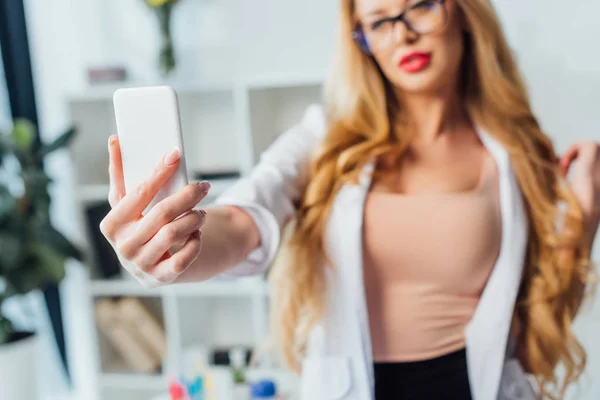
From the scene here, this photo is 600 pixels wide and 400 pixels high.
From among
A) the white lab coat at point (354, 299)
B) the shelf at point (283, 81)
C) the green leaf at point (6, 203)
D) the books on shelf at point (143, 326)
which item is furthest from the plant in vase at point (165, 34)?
the white lab coat at point (354, 299)

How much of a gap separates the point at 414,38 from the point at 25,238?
1514 mm

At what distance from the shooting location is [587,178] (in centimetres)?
98

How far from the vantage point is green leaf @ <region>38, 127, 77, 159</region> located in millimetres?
1876

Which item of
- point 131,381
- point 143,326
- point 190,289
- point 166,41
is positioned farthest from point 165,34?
point 131,381

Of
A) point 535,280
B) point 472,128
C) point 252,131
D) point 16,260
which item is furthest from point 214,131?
point 535,280

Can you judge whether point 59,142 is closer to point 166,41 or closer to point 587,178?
point 166,41

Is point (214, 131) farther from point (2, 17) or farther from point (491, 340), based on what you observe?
point (491, 340)

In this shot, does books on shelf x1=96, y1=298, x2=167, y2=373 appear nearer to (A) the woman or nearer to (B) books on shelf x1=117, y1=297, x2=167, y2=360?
(B) books on shelf x1=117, y1=297, x2=167, y2=360

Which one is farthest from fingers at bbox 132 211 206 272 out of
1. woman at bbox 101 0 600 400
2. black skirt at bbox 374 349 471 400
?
black skirt at bbox 374 349 471 400

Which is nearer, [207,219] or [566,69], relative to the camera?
[207,219]

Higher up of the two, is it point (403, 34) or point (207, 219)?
point (403, 34)

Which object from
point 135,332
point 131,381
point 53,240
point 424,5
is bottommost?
point 131,381

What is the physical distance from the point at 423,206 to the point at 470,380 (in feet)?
0.95

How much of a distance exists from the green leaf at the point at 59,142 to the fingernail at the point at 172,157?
143 centimetres
